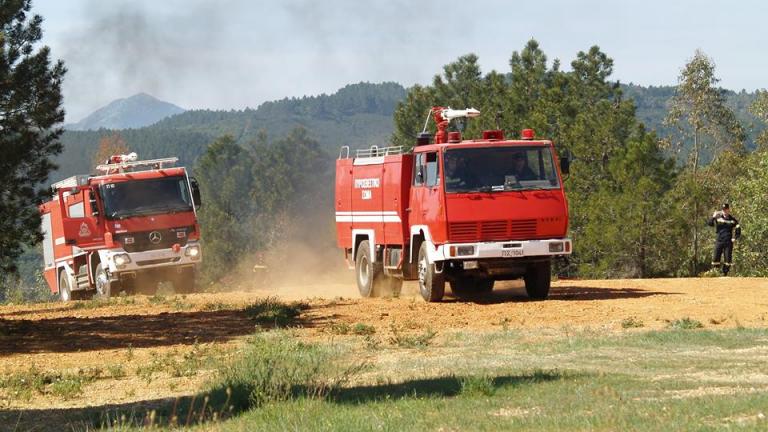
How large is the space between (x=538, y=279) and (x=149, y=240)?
12.3 meters

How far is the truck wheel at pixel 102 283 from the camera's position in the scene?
3212 centimetres

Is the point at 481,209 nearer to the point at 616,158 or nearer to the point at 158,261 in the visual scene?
the point at 158,261

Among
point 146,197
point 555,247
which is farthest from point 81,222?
point 555,247

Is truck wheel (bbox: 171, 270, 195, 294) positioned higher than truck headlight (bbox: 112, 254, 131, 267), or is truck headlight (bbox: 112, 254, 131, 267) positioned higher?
truck headlight (bbox: 112, 254, 131, 267)

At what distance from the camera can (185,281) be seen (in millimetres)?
33062

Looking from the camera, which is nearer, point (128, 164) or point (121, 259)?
point (121, 259)

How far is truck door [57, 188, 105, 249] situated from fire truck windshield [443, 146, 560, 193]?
41.7 ft

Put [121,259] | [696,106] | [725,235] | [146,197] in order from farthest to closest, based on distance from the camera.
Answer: [696,106]
[146,197]
[121,259]
[725,235]

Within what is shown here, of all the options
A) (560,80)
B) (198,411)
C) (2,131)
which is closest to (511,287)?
(2,131)

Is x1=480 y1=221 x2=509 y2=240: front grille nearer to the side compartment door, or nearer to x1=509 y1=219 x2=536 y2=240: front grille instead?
x1=509 y1=219 x2=536 y2=240: front grille

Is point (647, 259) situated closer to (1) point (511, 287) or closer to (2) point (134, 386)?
(1) point (511, 287)

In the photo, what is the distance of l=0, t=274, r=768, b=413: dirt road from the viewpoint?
649 inches

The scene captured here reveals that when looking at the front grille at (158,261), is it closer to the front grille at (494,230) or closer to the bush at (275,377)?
the front grille at (494,230)

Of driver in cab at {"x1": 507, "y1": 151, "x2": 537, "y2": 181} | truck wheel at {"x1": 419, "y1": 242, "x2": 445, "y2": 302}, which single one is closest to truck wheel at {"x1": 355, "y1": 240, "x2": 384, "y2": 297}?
truck wheel at {"x1": 419, "y1": 242, "x2": 445, "y2": 302}
